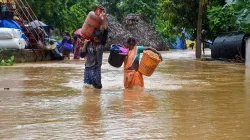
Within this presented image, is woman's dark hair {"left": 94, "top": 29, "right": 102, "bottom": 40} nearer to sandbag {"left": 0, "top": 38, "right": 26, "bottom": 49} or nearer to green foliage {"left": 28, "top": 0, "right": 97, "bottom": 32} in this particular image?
Result: sandbag {"left": 0, "top": 38, "right": 26, "bottom": 49}

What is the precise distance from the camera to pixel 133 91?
8859mm

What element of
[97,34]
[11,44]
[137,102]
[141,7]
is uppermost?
[141,7]

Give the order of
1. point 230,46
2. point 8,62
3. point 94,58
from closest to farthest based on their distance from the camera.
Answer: point 94,58
point 8,62
point 230,46

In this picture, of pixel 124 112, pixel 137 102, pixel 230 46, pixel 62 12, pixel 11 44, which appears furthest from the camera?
pixel 62 12

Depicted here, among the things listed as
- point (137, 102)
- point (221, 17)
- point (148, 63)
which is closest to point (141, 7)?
point (221, 17)

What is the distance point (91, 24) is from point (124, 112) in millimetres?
3153

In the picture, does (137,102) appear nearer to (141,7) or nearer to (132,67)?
(132,67)

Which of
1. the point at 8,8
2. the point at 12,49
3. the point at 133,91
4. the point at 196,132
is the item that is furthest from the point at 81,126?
the point at 8,8

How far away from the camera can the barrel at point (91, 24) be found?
9.05 meters

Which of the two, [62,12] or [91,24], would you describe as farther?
[62,12]

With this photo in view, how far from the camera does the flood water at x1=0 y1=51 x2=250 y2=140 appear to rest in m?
4.98

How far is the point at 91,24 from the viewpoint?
9.10m

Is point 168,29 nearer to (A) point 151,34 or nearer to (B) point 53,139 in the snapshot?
(A) point 151,34

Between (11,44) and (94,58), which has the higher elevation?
(11,44)
